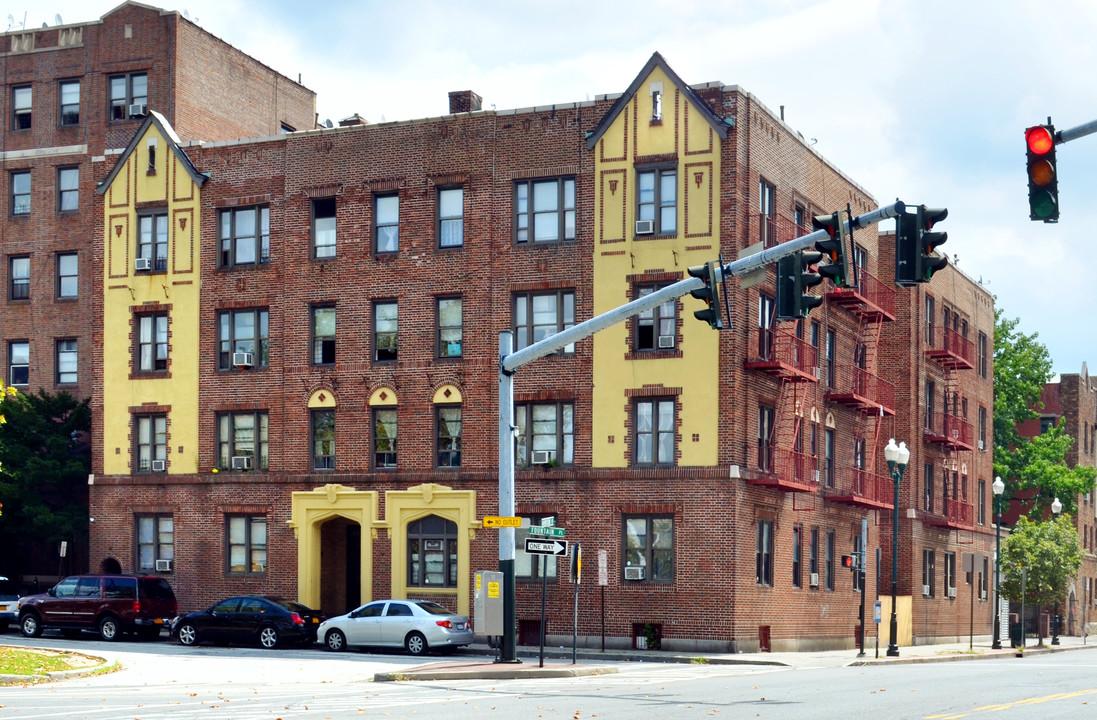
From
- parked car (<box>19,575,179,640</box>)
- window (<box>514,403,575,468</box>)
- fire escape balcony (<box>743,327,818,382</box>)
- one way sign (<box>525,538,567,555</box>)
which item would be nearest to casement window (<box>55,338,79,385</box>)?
parked car (<box>19,575,179,640</box>)

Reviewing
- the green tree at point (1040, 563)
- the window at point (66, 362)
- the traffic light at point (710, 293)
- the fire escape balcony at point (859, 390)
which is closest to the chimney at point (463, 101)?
the fire escape balcony at point (859, 390)

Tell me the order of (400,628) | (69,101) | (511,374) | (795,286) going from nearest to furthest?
(795,286) → (511,374) → (400,628) → (69,101)

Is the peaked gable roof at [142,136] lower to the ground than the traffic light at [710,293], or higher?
higher

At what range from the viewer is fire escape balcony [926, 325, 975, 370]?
59.5 metres

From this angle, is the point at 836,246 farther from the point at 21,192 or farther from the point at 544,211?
the point at 21,192

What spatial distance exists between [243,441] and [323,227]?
679cm

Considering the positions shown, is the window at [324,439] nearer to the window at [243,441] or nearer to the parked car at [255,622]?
the window at [243,441]

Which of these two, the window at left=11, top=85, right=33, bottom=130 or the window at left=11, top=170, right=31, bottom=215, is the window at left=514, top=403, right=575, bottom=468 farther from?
the window at left=11, top=85, right=33, bottom=130

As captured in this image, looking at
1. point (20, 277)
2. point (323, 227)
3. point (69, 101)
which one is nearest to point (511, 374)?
point (323, 227)

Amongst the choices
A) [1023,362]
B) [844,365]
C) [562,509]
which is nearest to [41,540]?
[562,509]

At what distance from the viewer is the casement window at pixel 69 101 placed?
5734 cm

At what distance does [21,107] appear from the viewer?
58.6 metres

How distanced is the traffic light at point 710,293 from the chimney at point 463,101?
2578cm

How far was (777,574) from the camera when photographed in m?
44.0
